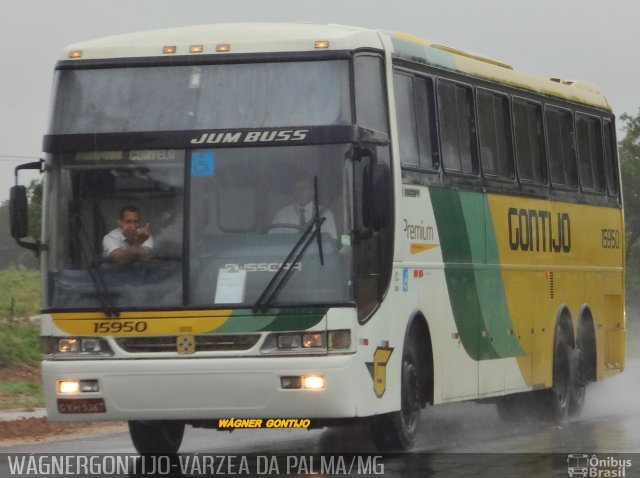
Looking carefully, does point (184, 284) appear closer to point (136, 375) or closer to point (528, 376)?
point (136, 375)

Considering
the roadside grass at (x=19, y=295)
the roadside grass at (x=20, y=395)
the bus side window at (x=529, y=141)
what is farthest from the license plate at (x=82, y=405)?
the roadside grass at (x=19, y=295)

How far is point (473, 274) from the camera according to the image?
16.5m

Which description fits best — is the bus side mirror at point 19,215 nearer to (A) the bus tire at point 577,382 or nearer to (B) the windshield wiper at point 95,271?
(B) the windshield wiper at point 95,271

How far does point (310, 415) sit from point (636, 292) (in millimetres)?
49244

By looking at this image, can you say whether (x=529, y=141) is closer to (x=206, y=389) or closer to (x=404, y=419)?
(x=404, y=419)

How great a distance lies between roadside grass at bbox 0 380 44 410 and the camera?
21.6m

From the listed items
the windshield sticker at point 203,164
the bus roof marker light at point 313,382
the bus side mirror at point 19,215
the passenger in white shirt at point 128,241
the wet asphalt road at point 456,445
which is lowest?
the wet asphalt road at point 456,445

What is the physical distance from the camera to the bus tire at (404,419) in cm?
1431

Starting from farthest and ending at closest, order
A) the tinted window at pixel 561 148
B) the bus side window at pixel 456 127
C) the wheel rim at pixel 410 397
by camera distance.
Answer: the tinted window at pixel 561 148
the bus side window at pixel 456 127
the wheel rim at pixel 410 397

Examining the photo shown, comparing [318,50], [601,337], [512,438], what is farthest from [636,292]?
[318,50]

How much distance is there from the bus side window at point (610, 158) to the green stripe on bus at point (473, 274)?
4.62 meters

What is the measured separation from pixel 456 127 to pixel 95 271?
4.40 metres

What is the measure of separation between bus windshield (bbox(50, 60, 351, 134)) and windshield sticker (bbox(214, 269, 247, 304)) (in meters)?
1.20

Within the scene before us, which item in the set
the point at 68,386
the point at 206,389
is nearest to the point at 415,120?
the point at 206,389
